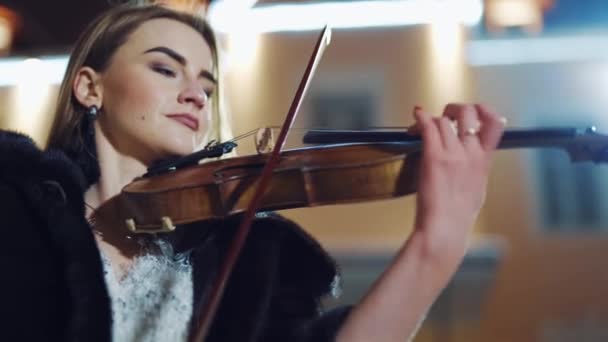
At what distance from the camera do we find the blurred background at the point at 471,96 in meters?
3.72

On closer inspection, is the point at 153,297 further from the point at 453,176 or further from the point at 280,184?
the point at 453,176

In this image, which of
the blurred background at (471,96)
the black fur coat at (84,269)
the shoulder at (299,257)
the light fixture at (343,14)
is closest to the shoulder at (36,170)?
the black fur coat at (84,269)

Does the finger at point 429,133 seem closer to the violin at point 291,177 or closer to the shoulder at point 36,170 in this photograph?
the violin at point 291,177

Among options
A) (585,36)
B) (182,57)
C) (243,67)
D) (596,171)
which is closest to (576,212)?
(596,171)

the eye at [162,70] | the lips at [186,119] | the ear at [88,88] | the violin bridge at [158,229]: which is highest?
the eye at [162,70]

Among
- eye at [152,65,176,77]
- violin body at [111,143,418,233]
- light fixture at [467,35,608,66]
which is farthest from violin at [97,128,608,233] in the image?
light fixture at [467,35,608,66]

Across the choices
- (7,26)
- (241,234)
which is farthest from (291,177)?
(7,26)

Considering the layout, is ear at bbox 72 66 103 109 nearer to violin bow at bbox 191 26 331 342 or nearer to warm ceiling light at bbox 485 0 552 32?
violin bow at bbox 191 26 331 342

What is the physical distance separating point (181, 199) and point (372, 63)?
3.29 meters

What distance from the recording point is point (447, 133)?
2.41ft

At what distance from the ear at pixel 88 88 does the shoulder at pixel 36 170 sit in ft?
0.36

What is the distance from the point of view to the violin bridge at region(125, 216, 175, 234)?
848mm

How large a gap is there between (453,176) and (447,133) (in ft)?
0.14

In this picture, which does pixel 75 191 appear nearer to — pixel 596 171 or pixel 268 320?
pixel 268 320
